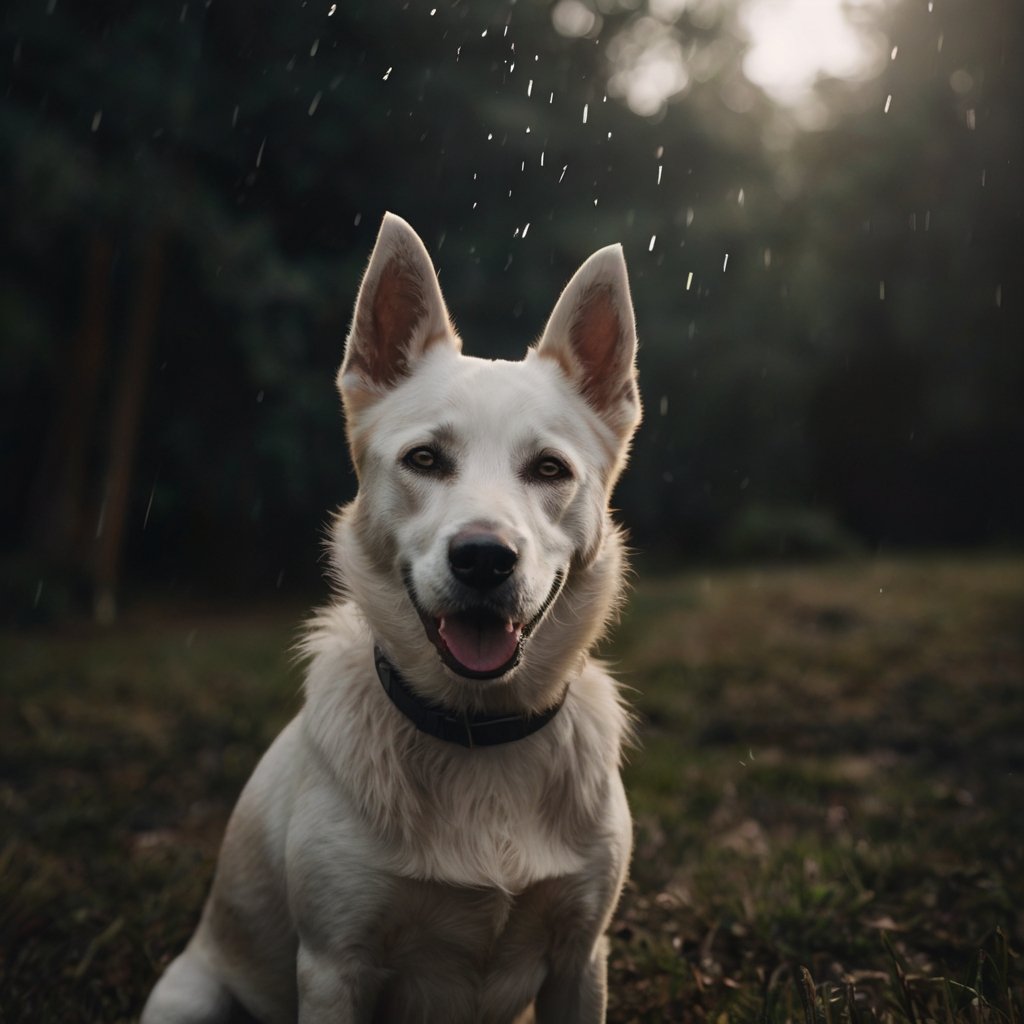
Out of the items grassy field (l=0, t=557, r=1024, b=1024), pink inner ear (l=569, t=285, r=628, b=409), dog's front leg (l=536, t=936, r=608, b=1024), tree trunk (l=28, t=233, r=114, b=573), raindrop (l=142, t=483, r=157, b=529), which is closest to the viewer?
dog's front leg (l=536, t=936, r=608, b=1024)

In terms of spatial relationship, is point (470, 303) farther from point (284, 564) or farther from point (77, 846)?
point (77, 846)

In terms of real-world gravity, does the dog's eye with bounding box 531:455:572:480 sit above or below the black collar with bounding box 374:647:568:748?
above

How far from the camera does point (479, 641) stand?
2.49m

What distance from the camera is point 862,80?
2061 cm

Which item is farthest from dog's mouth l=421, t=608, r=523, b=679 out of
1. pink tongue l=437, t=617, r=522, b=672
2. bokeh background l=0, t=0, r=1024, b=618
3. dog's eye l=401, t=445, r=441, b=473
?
bokeh background l=0, t=0, r=1024, b=618

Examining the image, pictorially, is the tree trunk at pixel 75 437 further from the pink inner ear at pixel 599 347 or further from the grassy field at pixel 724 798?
the pink inner ear at pixel 599 347

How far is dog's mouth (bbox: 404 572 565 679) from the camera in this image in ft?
8.04

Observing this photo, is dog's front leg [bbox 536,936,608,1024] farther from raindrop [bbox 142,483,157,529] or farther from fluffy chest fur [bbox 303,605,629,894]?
raindrop [bbox 142,483,157,529]

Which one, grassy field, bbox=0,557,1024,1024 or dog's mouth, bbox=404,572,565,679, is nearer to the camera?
dog's mouth, bbox=404,572,565,679

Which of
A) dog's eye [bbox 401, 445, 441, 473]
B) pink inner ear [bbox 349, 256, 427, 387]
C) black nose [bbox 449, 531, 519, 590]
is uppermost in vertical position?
pink inner ear [bbox 349, 256, 427, 387]

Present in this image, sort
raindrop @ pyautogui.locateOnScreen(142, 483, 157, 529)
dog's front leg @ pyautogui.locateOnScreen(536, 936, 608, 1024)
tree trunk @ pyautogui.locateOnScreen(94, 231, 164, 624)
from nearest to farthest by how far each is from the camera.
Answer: dog's front leg @ pyautogui.locateOnScreen(536, 936, 608, 1024) → tree trunk @ pyautogui.locateOnScreen(94, 231, 164, 624) → raindrop @ pyautogui.locateOnScreen(142, 483, 157, 529)

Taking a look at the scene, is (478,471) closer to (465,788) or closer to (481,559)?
(481,559)

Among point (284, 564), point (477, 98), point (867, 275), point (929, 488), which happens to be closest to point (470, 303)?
point (477, 98)

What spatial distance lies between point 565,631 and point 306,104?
31.1 ft
